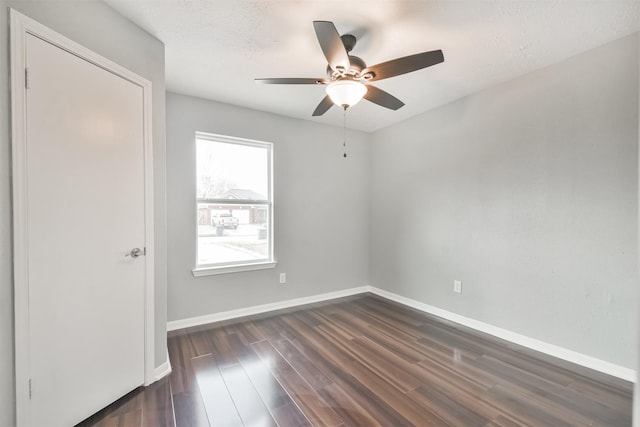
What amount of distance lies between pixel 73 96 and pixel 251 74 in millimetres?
1383

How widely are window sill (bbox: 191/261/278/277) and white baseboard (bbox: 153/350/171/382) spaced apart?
3.26ft

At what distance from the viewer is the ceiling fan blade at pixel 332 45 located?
1.40 meters

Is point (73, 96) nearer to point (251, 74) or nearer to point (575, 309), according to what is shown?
point (251, 74)

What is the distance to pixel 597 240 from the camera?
6.98 ft

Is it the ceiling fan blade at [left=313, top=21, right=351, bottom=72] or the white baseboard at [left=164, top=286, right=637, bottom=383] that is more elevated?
the ceiling fan blade at [left=313, top=21, right=351, bottom=72]

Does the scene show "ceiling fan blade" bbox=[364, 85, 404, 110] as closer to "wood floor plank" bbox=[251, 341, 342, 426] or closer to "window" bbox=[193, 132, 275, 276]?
"window" bbox=[193, 132, 275, 276]

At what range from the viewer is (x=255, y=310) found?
10.9 ft

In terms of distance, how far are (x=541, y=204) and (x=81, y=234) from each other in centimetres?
340

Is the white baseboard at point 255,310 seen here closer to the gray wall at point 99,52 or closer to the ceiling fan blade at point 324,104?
the gray wall at point 99,52

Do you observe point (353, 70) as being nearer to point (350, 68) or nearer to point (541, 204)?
point (350, 68)

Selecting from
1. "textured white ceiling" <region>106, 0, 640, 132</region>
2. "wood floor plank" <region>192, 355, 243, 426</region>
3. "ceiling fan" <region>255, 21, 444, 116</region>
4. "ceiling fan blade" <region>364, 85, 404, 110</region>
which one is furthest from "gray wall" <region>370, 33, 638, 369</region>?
"wood floor plank" <region>192, 355, 243, 426</region>

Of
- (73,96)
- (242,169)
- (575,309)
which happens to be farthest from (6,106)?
(575,309)

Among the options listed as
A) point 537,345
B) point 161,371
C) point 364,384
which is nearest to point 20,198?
point 161,371

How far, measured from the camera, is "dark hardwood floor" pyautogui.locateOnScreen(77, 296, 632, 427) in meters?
1.64
